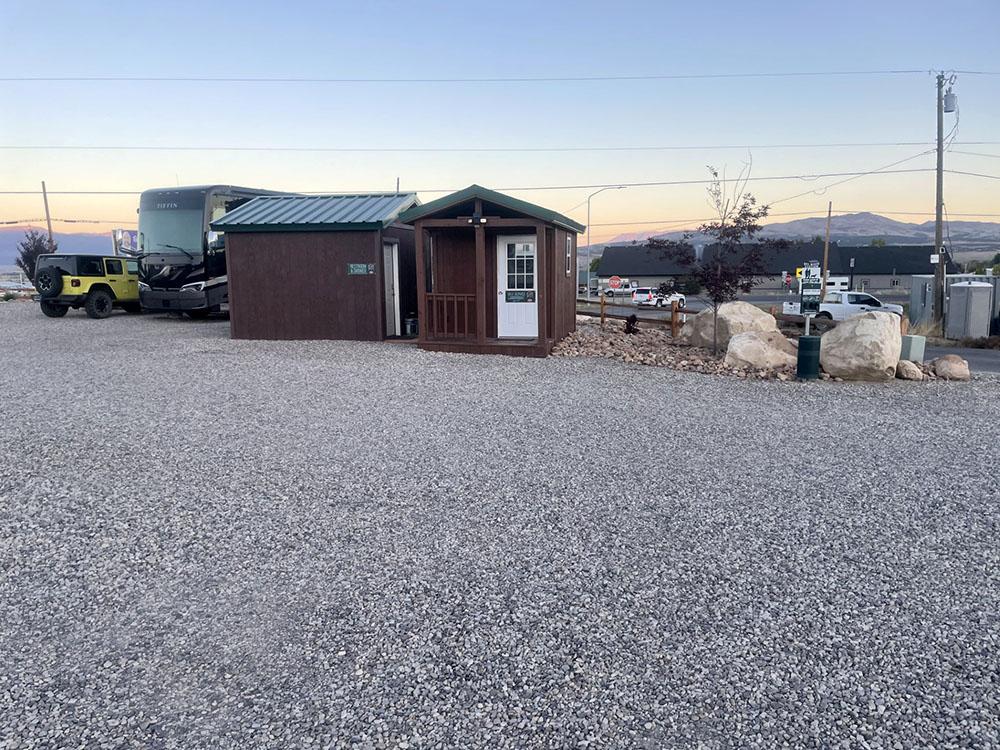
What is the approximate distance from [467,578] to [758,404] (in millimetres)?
7038

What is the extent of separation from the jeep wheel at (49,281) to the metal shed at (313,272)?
7875mm

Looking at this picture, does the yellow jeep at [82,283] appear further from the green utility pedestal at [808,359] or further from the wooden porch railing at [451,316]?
the green utility pedestal at [808,359]

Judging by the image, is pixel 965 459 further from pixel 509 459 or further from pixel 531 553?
pixel 531 553

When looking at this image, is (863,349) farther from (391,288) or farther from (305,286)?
(305,286)

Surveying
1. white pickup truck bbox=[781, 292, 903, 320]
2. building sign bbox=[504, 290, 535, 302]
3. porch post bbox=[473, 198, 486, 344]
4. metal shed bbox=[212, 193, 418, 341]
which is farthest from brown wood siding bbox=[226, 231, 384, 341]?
white pickup truck bbox=[781, 292, 903, 320]

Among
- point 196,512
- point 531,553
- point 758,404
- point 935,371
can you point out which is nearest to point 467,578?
point 531,553

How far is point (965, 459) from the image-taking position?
7484mm

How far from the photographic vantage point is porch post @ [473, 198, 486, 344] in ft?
44.9

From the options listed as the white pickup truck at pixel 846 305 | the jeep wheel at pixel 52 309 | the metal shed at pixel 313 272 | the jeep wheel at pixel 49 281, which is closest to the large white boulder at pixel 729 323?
the metal shed at pixel 313 272

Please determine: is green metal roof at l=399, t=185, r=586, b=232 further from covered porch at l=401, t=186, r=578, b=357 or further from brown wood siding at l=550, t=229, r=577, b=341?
Answer: brown wood siding at l=550, t=229, r=577, b=341

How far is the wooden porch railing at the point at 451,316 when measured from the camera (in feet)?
49.2

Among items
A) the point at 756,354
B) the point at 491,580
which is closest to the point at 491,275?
the point at 756,354

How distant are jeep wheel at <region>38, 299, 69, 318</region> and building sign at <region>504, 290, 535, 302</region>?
1421 centimetres

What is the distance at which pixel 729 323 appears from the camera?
15258 millimetres
